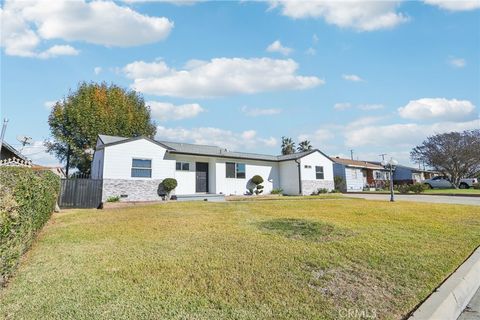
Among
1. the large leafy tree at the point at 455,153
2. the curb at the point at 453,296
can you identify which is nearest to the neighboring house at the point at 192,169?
the curb at the point at 453,296

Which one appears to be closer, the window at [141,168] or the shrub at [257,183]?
the window at [141,168]

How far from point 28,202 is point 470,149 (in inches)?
1666

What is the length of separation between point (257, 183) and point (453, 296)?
18.2 metres

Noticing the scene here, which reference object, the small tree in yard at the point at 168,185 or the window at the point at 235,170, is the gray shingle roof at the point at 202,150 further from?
the small tree in yard at the point at 168,185

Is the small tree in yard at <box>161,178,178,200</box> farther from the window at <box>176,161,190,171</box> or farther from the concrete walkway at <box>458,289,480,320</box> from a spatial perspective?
the concrete walkway at <box>458,289,480,320</box>

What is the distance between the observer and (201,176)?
64.3ft

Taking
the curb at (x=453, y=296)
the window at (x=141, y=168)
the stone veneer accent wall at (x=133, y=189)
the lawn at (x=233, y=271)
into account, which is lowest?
the curb at (x=453, y=296)

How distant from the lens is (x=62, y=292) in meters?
3.48

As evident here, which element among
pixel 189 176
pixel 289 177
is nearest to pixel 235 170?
pixel 189 176

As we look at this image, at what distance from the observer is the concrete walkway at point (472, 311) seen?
3.42m

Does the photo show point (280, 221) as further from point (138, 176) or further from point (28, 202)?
point (138, 176)

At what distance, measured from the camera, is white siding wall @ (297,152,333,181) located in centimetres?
2320

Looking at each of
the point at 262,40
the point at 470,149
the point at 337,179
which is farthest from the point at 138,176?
the point at 470,149

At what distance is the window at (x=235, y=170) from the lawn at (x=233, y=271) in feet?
43.5
